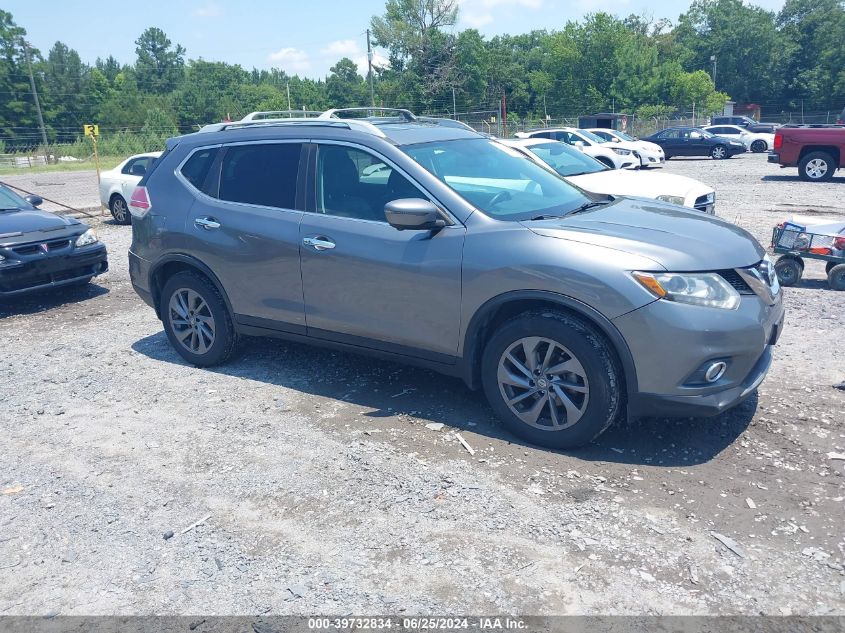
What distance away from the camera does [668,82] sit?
6669 centimetres

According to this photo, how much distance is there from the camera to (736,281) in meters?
4.07

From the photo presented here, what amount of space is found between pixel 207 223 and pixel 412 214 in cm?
204

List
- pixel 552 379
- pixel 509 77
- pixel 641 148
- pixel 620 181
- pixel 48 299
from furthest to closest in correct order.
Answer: pixel 509 77 < pixel 641 148 < pixel 620 181 < pixel 48 299 < pixel 552 379

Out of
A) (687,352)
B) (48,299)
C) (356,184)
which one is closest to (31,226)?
(48,299)

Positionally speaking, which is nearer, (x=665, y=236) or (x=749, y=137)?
(x=665, y=236)

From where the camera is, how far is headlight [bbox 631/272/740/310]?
387 cm

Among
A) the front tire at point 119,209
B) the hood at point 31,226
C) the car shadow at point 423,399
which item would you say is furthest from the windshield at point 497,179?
the front tire at point 119,209

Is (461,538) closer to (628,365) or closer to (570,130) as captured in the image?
(628,365)

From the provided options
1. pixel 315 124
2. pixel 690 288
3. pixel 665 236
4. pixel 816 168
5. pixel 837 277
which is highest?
pixel 315 124

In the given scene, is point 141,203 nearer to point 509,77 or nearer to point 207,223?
point 207,223

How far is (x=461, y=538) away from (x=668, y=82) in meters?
70.8

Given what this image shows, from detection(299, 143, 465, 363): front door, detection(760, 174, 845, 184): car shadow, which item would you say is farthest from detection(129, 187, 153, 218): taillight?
detection(760, 174, 845, 184): car shadow

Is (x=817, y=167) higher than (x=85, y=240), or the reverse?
(x=85, y=240)

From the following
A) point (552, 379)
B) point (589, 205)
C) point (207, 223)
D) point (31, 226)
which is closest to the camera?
point (552, 379)
